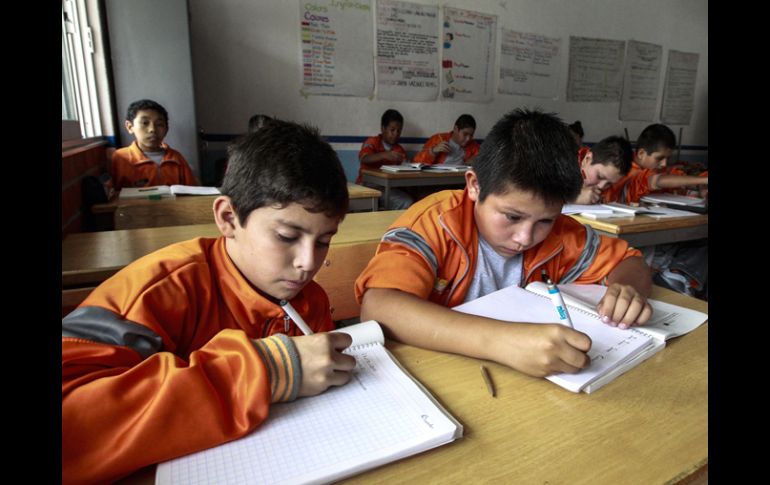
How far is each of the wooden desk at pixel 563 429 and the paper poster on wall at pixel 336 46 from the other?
13.1ft

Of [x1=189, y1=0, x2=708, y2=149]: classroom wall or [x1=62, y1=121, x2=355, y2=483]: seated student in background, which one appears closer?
[x1=62, y1=121, x2=355, y2=483]: seated student in background

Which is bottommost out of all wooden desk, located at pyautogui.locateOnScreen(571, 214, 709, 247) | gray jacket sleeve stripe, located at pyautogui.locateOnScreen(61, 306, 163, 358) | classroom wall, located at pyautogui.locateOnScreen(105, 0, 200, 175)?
wooden desk, located at pyautogui.locateOnScreen(571, 214, 709, 247)

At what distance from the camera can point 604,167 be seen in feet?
7.70

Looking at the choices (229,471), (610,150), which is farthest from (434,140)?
(229,471)

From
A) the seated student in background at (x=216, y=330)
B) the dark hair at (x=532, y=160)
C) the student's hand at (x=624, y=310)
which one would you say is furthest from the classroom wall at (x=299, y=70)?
the seated student in background at (x=216, y=330)

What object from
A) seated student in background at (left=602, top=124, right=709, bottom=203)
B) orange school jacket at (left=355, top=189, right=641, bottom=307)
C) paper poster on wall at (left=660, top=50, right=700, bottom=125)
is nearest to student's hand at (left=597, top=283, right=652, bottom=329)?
orange school jacket at (left=355, top=189, right=641, bottom=307)

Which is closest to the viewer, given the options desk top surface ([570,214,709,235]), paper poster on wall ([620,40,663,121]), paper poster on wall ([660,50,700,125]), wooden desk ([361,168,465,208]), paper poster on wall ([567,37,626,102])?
desk top surface ([570,214,709,235])

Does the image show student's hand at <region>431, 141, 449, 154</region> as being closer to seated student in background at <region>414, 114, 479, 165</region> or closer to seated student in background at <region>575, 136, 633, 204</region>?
seated student in background at <region>414, 114, 479, 165</region>

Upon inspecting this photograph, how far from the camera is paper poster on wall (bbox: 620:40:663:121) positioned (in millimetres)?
6012

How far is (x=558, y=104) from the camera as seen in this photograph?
5.63m

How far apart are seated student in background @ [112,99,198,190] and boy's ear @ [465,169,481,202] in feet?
8.16

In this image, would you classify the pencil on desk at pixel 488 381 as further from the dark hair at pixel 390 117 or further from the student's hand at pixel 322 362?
the dark hair at pixel 390 117

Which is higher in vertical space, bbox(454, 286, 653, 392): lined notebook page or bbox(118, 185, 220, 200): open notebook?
bbox(118, 185, 220, 200): open notebook

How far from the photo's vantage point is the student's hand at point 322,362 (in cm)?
56
